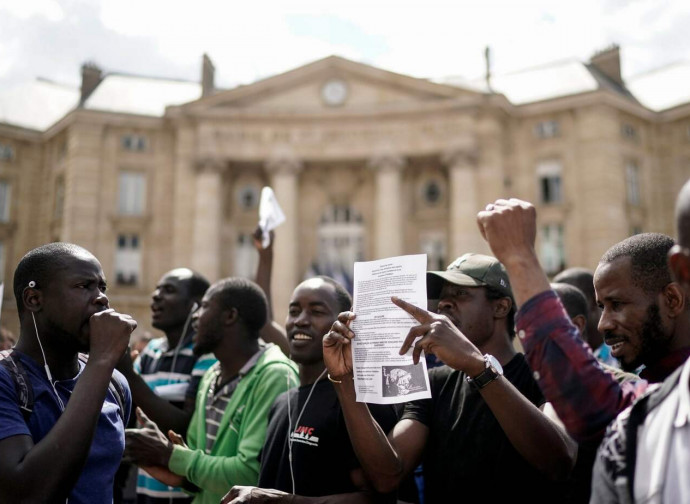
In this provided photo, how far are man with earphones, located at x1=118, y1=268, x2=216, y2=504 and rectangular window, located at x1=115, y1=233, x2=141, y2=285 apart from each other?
87.6 feet

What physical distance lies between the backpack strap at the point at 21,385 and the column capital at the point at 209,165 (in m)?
29.3

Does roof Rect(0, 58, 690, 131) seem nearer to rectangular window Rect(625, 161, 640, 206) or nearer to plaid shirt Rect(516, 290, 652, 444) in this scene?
rectangular window Rect(625, 161, 640, 206)

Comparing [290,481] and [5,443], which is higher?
[5,443]

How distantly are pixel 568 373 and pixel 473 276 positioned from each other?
1597 mm

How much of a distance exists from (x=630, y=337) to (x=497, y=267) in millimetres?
1164

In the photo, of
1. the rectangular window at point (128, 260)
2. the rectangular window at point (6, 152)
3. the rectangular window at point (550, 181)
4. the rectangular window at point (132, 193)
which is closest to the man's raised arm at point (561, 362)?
the rectangular window at point (550, 181)

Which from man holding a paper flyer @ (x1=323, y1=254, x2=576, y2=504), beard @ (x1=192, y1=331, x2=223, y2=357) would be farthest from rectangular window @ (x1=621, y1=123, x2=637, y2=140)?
man holding a paper flyer @ (x1=323, y1=254, x2=576, y2=504)

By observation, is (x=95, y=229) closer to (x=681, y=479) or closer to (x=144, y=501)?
(x=144, y=501)

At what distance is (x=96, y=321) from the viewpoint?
9.93 feet

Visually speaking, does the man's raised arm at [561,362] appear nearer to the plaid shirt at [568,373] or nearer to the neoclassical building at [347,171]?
the plaid shirt at [568,373]

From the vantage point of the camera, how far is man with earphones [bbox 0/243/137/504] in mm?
2627

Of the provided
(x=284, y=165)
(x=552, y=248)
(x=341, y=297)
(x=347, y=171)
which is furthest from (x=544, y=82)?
(x=341, y=297)

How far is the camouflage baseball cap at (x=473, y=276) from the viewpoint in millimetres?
3639

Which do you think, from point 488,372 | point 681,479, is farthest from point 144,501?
point 681,479
